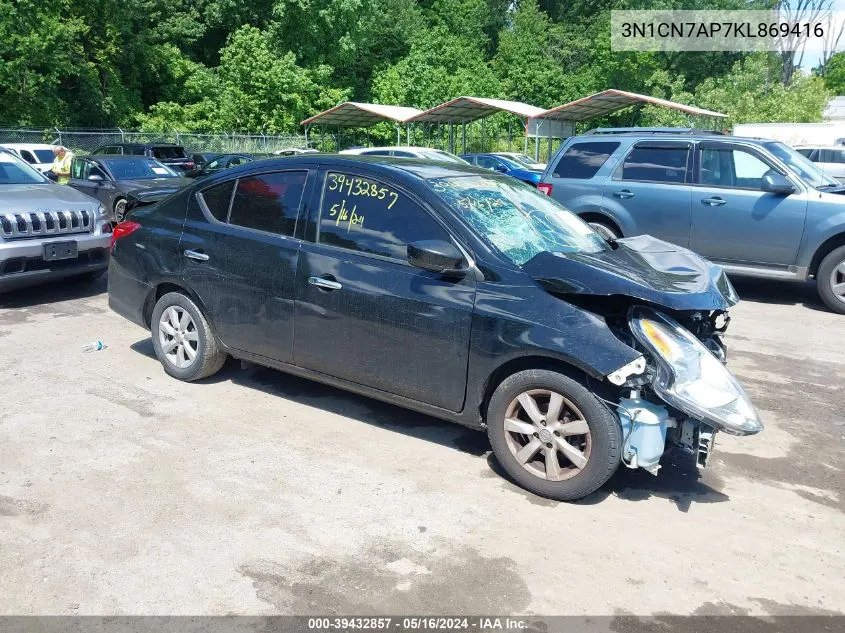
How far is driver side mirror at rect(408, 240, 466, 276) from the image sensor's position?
164 inches

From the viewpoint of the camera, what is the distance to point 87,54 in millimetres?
35562

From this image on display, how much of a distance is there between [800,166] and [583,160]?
8.60 ft

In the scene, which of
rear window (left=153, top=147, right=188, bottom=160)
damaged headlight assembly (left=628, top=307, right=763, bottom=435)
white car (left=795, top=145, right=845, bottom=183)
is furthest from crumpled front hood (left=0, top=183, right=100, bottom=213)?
white car (left=795, top=145, right=845, bottom=183)

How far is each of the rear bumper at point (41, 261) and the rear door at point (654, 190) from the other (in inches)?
245

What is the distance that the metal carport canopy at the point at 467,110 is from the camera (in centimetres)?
2753

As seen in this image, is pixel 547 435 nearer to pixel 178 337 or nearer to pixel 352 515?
pixel 352 515

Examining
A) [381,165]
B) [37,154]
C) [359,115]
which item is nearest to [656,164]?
[381,165]

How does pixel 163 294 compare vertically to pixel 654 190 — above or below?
below

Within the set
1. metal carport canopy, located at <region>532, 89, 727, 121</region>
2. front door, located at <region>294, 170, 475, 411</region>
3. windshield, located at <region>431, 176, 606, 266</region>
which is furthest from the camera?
metal carport canopy, located at <region>532, 89, 727, 121</region>

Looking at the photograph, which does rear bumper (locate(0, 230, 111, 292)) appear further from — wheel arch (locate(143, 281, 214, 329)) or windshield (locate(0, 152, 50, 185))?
wheel arch (locate(143, 281, 214, 329))

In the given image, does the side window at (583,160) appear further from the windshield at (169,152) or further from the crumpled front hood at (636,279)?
the windshield at (169,152)

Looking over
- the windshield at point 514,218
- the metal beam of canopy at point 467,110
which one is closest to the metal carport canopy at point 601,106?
the metal beam of canopy at point 467,110

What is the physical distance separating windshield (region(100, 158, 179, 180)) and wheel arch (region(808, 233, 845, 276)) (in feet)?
35.4

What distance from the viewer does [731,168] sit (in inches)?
356
